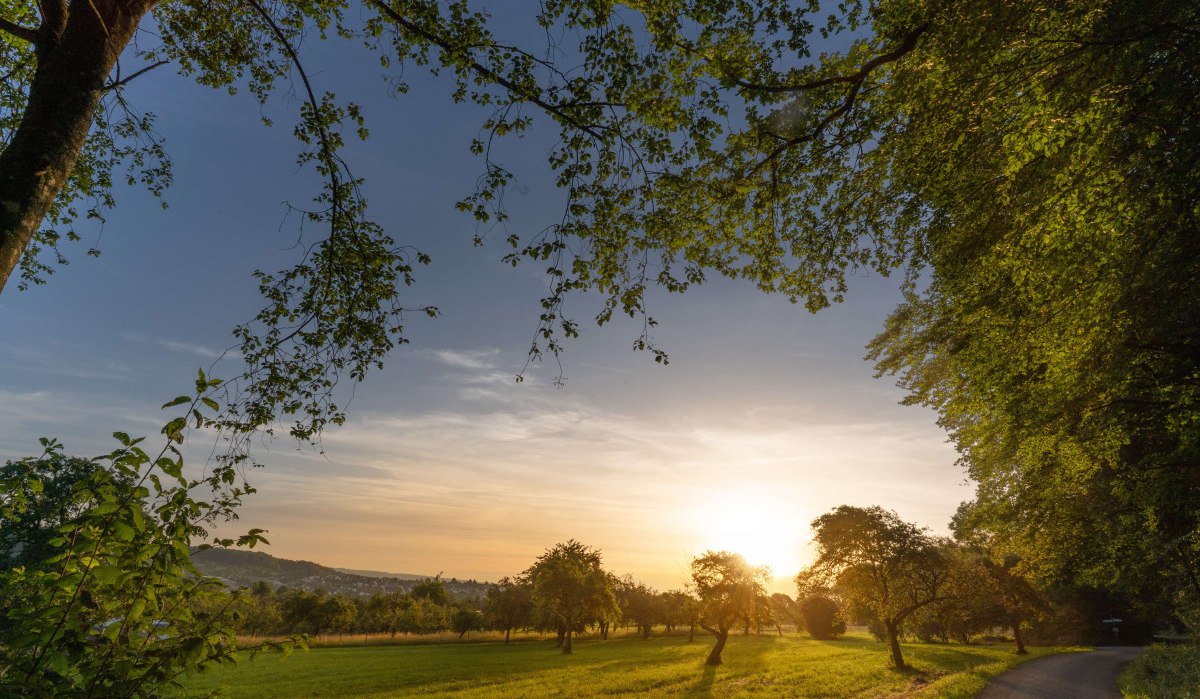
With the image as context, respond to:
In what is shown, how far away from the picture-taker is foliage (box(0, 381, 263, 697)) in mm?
2617

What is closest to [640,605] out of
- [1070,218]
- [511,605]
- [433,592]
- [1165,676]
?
[511,605]

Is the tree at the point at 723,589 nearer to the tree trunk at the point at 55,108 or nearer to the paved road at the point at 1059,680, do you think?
the paved road at the point at 1059,680

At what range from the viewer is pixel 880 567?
101 ft

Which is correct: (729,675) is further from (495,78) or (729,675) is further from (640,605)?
(640,605)

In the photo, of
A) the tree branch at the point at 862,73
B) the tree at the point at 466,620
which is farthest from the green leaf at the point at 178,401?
the tree at the point at 466,620

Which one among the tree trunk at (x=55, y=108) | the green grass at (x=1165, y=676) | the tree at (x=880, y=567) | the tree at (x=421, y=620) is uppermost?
the tree trunk at (x=55, y=108)

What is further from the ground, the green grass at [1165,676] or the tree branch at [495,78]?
the tree branch at [495,78]

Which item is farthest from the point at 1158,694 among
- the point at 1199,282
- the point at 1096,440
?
the point at 1199,282

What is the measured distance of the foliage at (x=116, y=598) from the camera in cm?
262

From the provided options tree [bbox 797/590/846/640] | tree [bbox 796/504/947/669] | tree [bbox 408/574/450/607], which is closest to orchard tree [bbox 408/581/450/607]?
tree [bbox 408/574/450/607]

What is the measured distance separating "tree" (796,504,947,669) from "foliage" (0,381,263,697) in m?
35.9

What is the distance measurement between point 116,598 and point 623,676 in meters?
34.8

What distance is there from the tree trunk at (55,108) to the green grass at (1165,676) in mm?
27234

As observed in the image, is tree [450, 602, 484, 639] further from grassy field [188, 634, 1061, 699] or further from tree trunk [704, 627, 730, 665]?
tree trunk [704, 627, 730, 665]
